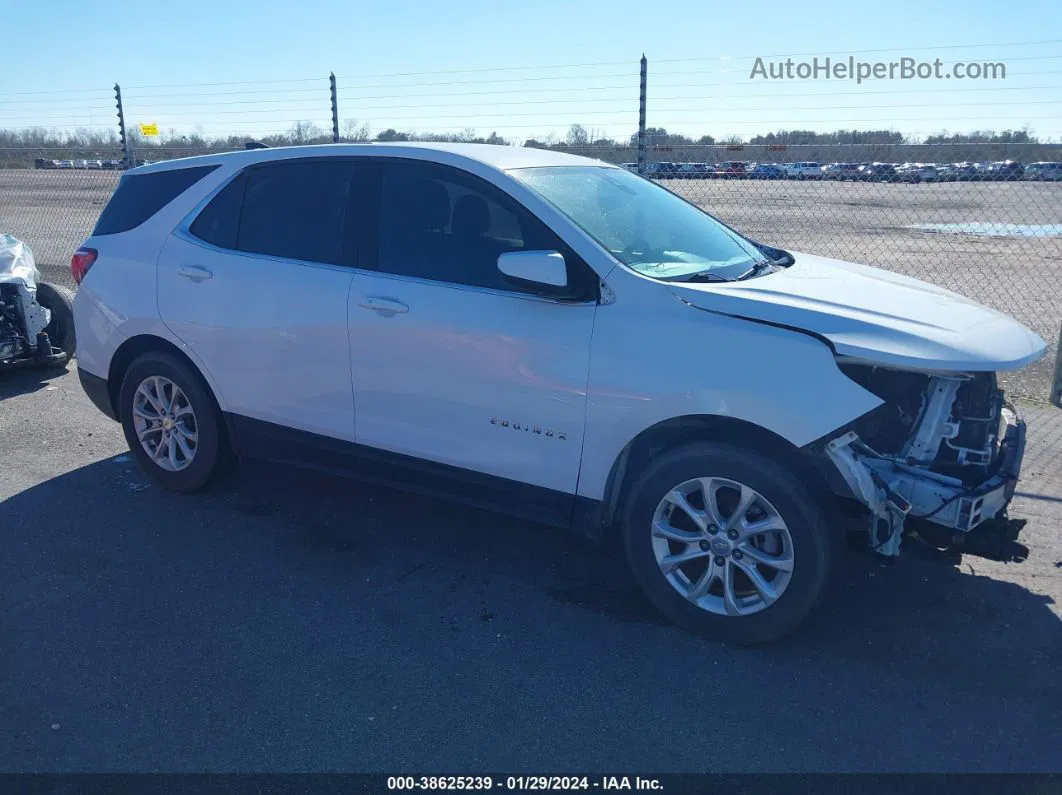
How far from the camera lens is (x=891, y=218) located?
2192 centimetres

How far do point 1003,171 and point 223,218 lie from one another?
7.55 meters

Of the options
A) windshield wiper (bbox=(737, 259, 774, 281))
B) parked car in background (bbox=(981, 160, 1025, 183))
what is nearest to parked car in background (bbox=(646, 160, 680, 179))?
parked car in background (bbox=(981, 160, 1025, 183))

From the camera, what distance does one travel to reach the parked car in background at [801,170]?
10.0 metres

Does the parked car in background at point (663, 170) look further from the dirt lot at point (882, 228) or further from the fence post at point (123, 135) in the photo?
the fence post at point (123, 135)

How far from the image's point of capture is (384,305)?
13.9ft

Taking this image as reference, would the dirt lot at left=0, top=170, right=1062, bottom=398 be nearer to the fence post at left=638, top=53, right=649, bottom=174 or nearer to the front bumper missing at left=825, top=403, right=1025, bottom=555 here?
the fence post at left=638, top=53, right=649, bottom=174

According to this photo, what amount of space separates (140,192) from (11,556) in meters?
2.18

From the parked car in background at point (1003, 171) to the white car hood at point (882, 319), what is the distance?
5240 millimetres

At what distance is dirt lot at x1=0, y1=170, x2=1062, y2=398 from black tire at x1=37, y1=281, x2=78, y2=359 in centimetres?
477

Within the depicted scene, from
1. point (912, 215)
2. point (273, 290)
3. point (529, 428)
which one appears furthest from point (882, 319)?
point (912, 215)

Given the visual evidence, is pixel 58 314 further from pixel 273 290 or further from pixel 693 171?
pixel 693 171

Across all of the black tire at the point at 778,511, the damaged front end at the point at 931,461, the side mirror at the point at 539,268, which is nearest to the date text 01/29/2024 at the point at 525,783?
the black tire at the point at 778,511

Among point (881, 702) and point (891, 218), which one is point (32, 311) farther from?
point (891, 218)

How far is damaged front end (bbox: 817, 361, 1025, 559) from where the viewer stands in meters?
3.43
